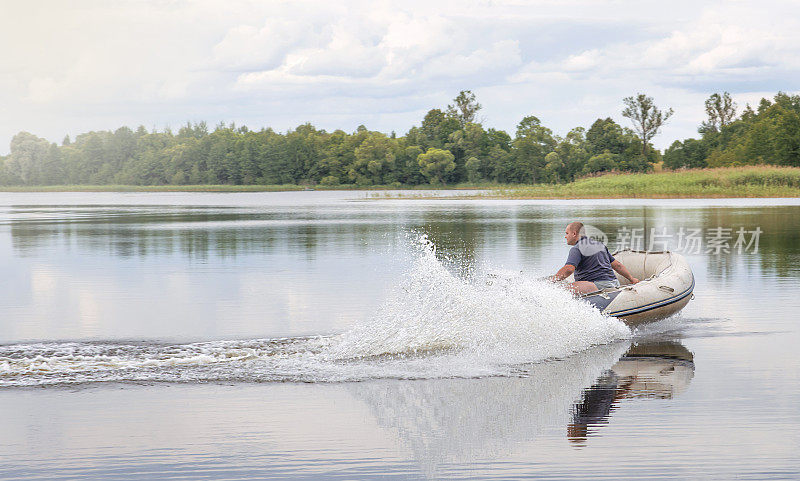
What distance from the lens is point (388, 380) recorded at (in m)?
8.76

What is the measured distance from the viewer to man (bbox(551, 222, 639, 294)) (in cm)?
1153

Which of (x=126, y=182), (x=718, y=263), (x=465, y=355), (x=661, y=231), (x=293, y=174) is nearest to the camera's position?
(x=465, y=355)

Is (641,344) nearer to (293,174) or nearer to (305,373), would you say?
(305,373)

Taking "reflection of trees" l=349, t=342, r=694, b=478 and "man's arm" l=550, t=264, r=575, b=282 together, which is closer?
"reflection of trees" l=349, t=342, r=694, b=478

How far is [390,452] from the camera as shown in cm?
657

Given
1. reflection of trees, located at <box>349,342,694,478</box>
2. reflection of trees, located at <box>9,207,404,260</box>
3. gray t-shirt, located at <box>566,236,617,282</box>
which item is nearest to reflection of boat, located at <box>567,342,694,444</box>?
reflection of trees, located at <box>349,342,694,478</box>

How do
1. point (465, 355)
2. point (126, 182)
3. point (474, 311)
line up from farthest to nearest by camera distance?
1. point (126, 182)
2. point (474, 311)
3. point (465, 355)

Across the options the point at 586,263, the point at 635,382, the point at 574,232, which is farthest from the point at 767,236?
the point at 635,382

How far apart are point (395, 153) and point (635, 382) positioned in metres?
133

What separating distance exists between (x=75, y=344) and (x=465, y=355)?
486 cm

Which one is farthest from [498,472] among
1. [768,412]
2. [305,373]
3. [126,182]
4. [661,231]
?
[126,182]

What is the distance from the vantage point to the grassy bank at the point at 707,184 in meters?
59.4

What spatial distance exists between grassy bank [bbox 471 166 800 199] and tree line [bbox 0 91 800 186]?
21.7 meters

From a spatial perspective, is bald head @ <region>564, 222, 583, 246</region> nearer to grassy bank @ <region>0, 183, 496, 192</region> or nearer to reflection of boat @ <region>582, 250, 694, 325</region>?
reflection of boat @ <region>582, 250, 694, 325</region>
